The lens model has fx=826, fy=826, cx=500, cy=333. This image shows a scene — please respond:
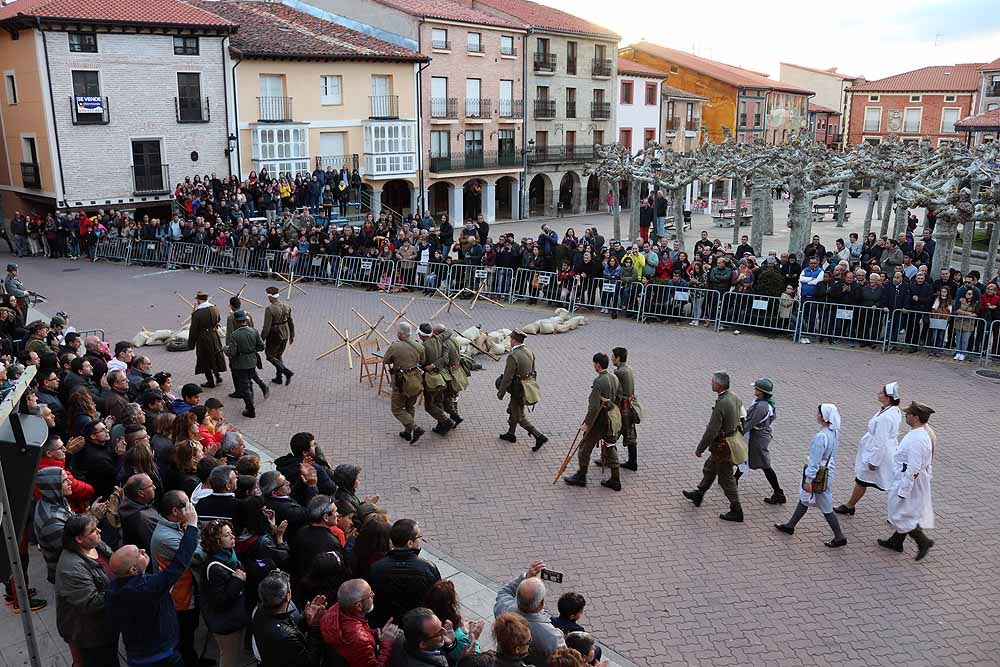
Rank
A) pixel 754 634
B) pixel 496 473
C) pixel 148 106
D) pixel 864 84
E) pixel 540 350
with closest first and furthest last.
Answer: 1. pixel 754 634
2. pixel 496 473
3. pixel 540 350
4. pixel 148 106
5. pixel 864 84

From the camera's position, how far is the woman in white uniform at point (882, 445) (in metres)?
8.71

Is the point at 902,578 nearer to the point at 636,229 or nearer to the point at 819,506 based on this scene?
the point at 819,506

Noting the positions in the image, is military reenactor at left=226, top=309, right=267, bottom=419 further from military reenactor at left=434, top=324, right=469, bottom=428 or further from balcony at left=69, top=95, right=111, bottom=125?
balcony at left=69, top=95, right=111, bottom=125

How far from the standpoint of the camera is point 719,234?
3975 centimetres

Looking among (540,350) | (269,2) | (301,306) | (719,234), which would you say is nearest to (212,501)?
(540,350)

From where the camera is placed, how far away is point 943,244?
2069 centimetres

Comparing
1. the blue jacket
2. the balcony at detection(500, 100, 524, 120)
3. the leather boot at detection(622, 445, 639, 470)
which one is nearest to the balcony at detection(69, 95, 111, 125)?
the balcony at detection(500, 100, 524, 120)

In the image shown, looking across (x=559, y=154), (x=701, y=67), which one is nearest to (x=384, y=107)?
(x=559, y=154)

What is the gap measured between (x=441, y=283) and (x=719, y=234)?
73.6 ft

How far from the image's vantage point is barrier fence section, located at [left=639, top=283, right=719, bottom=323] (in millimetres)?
17969

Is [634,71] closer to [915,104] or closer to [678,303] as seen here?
[678,303]

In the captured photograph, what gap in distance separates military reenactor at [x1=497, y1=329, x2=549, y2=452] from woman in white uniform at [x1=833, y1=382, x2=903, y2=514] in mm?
4031

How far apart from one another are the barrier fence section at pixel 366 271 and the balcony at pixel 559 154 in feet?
83.4

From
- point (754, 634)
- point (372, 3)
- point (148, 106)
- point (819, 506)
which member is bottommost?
point (754, 634)
